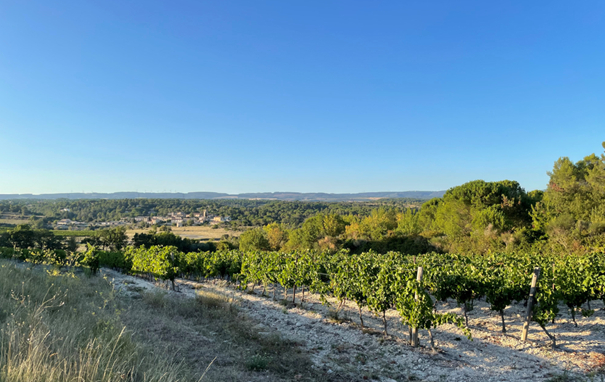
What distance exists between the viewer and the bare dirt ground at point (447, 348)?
5.71 m

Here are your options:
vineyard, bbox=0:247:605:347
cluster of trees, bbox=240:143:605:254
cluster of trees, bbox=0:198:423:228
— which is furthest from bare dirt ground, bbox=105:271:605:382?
cluster of trees, bbox=0:198:423:228

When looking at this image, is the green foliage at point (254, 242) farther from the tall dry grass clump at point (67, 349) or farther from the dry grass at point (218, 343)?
the tall dry grass clump at point (67, 349)

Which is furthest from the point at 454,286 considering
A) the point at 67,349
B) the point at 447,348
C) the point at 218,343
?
the point at 67,349

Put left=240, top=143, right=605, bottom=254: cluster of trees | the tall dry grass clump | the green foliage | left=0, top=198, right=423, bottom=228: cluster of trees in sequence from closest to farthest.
Result: the tall dry grass clump, left=240, top=143, right=605, bottom=254: cluster of trees, the green foliage, left=0, top=198, right=423, bottom=228: cluster of trees

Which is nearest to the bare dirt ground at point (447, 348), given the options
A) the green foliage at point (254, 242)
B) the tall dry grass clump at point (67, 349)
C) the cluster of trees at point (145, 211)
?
the tall dry grass clump at point (67, 349)

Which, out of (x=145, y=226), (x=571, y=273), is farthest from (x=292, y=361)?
(x=145, y=226)

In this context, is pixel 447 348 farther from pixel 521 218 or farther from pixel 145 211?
pixel 145 211

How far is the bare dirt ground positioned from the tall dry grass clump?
3227mm

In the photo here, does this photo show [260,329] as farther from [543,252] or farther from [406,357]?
[543,252]

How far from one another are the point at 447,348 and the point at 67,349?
24.9ft

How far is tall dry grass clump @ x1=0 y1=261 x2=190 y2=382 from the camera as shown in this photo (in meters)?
2.61

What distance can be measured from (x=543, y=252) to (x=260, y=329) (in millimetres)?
17575

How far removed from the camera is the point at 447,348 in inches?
282

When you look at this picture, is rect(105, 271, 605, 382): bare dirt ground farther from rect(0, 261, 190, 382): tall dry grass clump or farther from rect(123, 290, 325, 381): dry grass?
rect(0, 261, 190, 382): tall dry grass clump
